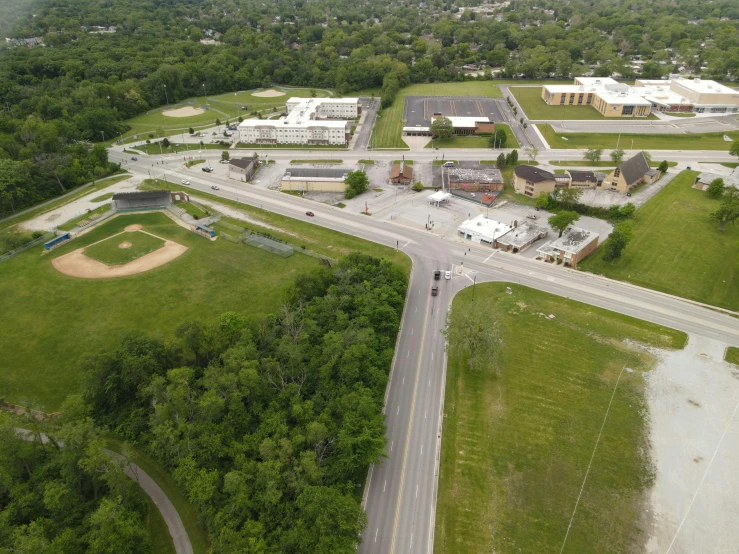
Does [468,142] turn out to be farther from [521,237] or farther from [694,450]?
[694,450]

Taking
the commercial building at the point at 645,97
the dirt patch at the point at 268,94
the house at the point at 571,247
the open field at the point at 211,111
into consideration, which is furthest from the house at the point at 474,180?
the dirt patch at the point at 268,94

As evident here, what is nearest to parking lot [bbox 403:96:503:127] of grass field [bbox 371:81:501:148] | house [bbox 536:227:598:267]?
grass field [bbox 371:81:501:148]

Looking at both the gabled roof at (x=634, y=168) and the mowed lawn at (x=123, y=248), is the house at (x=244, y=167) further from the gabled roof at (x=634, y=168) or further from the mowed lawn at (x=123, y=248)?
the gabled roof at (x=634, y=168)

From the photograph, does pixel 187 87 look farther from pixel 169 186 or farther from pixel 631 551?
pixel 631 551

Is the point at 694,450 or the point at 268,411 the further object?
the point at 694,450

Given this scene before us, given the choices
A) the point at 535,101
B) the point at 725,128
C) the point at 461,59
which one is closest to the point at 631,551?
the point at 725,128

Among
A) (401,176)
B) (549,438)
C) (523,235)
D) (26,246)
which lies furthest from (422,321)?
(26,246)
